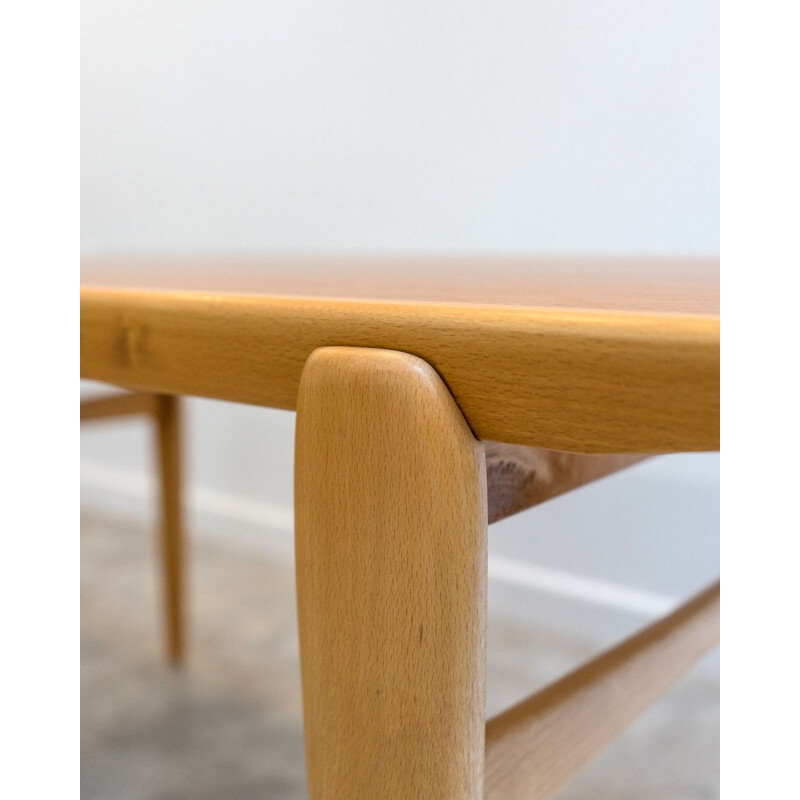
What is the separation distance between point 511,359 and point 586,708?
0.27 m

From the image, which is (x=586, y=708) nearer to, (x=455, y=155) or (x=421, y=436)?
(x=421, y=436)

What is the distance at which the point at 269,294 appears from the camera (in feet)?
1.06

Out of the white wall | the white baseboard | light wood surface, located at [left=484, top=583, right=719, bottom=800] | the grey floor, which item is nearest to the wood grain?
light wood surface, located at [left=484, top=583, right=719, bottom=800]

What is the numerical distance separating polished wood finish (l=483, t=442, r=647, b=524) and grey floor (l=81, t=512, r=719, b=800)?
1.84ft

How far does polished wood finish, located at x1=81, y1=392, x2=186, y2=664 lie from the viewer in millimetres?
1146

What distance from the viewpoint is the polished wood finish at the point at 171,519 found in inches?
45.1

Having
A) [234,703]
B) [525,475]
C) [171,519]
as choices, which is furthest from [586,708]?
[171,519]

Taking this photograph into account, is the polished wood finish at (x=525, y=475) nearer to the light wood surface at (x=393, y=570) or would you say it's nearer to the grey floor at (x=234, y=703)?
the light wood surface at (x=393, y=570)

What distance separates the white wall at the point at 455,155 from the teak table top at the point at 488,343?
0.72 meters

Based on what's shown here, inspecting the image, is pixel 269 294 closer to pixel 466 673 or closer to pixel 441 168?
pixel 466 673

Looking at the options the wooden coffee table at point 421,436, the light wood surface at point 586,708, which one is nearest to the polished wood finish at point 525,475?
the wooden coffee table at point 421,436
